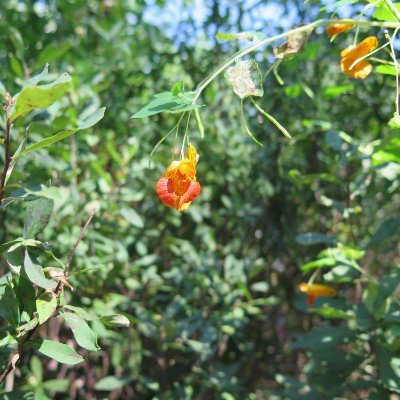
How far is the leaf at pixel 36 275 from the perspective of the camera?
2.97 ft

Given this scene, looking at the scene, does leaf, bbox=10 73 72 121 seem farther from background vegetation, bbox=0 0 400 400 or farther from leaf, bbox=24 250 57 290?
background vegetation, bbox=0 0 400 400

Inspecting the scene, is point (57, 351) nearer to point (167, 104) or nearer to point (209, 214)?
point (167, 104)

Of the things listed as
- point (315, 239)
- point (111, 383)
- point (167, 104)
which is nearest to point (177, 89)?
point (167, 104)

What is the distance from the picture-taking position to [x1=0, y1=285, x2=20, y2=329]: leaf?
96 cm

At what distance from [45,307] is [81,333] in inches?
2.9

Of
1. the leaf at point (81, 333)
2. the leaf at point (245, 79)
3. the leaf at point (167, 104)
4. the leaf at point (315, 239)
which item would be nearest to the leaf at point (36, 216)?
the leaf at point (81, 333)

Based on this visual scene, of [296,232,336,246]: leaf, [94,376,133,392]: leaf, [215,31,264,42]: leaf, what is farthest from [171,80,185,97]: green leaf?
[94,376,133,392]: leaf

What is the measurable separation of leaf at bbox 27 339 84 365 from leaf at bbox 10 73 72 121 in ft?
1.27

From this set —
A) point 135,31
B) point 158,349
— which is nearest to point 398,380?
point 158,349

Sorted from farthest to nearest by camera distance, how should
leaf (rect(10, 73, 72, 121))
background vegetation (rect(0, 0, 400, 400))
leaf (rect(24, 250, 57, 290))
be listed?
background vegetation (rect(0, 0, 400, 400))
leaf (rect(24, 250, 57, 290))
leaf (rect(10, 73, 72, 121))

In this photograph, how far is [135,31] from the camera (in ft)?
8.48

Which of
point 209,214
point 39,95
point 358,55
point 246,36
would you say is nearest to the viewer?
point 39,95

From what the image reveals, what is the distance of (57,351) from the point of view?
0.95 m

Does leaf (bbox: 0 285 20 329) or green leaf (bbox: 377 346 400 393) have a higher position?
leaf (bbox: 0 285 20 329)
